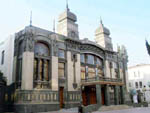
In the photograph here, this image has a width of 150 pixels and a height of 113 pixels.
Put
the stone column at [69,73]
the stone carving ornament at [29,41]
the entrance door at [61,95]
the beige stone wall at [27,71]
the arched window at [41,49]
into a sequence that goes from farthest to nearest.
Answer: the stone column at [69,73]
the entrance door at [61,95]
the arched window at [41,49]
the stone carving ornament at [29,41]
the beige stone wall at [27,71]

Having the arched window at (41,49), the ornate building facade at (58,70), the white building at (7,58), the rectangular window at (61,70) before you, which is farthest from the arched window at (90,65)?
the white building at (7,58)

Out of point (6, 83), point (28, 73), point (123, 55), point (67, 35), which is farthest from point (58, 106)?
point (123, 55)

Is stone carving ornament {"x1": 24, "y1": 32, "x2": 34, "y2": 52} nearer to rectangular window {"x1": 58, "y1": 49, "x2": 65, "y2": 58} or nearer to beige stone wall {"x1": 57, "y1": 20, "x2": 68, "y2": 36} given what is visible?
rectangular window {"x1": 58, "y1": 49, "x2": 65, "y2": 58}

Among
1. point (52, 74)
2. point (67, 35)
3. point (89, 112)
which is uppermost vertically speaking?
point (67, 35)

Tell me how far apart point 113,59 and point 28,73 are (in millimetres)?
20135

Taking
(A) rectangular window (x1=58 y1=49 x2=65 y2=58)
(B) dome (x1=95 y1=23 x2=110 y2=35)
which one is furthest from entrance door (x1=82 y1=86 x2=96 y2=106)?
(B) dome (x1=95 y1=23 x2=110 y2=35)

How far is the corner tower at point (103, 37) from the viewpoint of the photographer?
1516 inches

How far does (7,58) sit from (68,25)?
11344 mm

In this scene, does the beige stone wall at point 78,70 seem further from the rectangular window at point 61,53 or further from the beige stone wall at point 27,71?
the beige stone wall at point 27,71

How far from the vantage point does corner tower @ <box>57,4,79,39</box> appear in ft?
102

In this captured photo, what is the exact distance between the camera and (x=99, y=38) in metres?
39.5

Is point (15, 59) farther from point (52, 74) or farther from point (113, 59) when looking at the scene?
point (113, 59)

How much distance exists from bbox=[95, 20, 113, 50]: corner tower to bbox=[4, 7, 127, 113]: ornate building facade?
3330 millimetres

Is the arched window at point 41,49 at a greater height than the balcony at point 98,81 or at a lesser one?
greater
